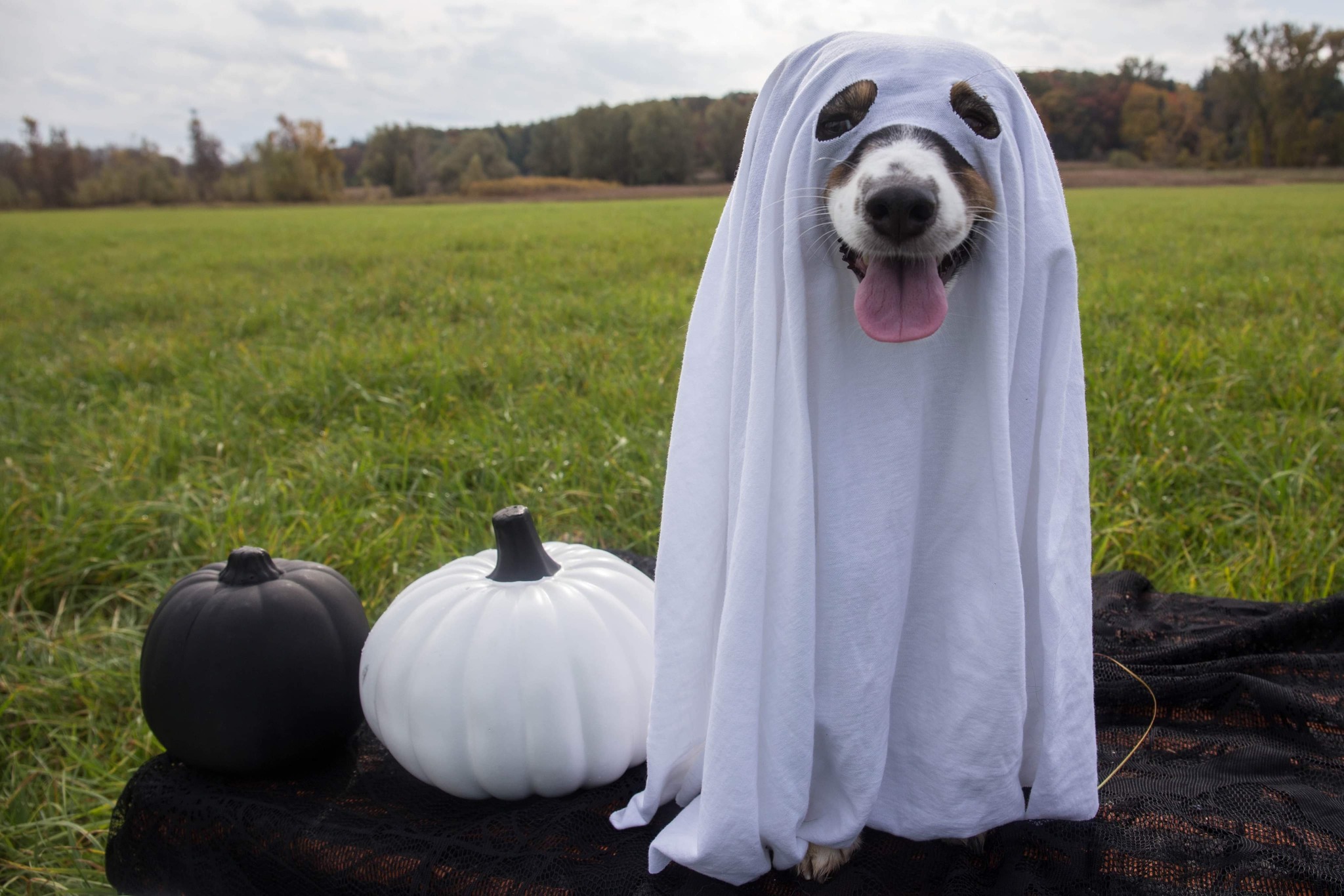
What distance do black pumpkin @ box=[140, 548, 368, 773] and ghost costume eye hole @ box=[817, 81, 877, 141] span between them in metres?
1.32

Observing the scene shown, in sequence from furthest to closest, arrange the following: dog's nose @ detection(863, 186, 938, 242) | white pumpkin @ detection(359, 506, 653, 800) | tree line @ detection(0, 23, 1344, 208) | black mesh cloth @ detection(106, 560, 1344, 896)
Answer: tree line @ detection(0, 23, 1344, 208)
white pumpkin @ detection(359, 506, 653, 800)
black mesh cloth @ detection(106, 560, 1344, 896)
dog's nose @ detection(863, 186, 938, 242)

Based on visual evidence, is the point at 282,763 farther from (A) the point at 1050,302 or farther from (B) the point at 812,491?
(A) the point at 1050,302

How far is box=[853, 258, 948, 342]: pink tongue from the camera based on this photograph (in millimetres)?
1174

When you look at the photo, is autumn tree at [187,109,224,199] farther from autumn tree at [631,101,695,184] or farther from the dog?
the dog

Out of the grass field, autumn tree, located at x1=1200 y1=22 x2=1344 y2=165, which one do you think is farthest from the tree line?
the grass field

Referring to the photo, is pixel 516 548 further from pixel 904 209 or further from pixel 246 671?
pixel 904 209

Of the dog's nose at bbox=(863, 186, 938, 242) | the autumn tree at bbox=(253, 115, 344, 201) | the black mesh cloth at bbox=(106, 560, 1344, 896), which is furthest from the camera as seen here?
the autumn tree at bbox=(253, 115, 344, 201)

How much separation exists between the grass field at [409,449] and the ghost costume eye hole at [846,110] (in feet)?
6.35

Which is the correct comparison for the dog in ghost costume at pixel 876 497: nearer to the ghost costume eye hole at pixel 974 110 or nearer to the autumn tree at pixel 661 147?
the ghost costume eye hole at pixel 974 110

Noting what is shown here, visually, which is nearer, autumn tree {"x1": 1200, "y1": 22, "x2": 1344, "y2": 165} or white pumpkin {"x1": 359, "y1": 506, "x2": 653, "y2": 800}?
white pumpkin {"x1": 359, "y1": 506, "x2": 653, "y2": 800}

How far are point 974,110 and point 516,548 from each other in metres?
1.11

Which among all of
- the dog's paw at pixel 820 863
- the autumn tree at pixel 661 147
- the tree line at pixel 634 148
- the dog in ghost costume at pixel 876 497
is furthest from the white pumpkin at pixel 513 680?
the autumn tree at pixel 661 147

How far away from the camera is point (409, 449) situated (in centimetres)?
357

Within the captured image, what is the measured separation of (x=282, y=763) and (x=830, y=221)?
145 centimetres
